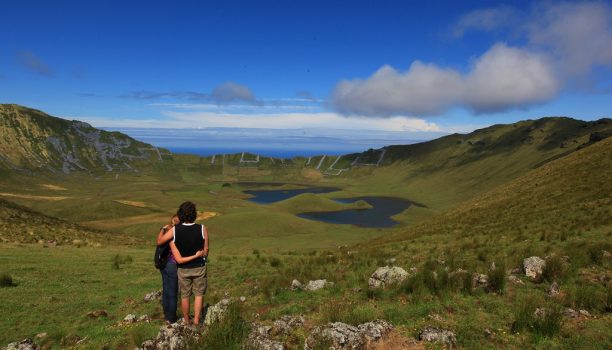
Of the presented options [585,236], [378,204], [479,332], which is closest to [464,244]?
[585,236]

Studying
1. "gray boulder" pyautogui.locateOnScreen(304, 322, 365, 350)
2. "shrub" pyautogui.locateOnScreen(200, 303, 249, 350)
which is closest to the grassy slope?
"gray boulder" pyautogui.locateOnScreen(304, 322, 365, 350)

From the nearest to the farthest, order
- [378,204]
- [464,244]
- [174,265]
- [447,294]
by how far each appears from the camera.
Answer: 1. [174,265]
2. [447,294]
3. [464,244]
4. [378,204]

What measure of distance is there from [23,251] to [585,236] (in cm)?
3558

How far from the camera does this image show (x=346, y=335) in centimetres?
909

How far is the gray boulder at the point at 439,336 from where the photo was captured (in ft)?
30.4

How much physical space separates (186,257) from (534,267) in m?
12.6

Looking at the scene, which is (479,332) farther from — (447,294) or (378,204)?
(378,204)

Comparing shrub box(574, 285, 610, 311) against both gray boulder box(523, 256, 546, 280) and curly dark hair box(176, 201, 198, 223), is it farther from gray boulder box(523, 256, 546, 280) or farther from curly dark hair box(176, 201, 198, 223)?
curly dark hair box(176, 201, 198, 223)

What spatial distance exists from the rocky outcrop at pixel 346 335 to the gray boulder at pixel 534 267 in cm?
771

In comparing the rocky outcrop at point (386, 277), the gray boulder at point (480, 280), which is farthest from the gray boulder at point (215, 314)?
the gray boulder at point (480, 280)

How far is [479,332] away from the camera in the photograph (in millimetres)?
9945

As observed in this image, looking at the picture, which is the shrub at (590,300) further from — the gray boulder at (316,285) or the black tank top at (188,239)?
the black tank top at (188,239)

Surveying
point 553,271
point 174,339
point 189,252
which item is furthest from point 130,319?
point 553,271

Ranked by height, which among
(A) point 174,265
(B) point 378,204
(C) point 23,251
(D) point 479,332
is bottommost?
(B) point 378,204
